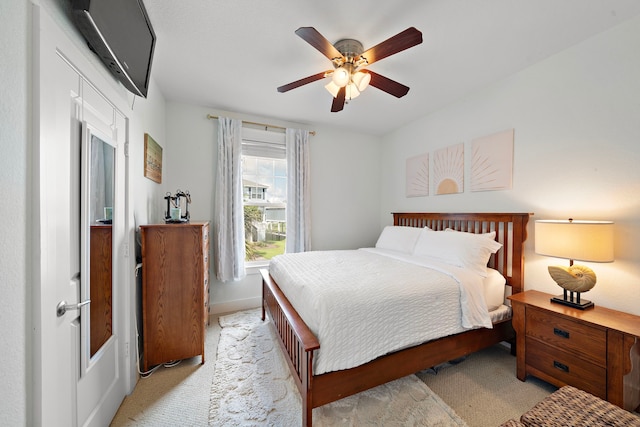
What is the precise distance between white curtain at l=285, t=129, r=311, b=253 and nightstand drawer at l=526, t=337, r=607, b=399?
257 cm

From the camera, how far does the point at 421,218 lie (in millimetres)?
3299

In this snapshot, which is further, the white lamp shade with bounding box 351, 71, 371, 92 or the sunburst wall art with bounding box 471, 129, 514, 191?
the sunburst wall art with bounding box 471, 129, 514, 191

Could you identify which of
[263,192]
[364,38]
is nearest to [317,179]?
[263,192]

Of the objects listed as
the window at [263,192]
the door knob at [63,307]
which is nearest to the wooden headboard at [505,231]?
the window at [263,192]

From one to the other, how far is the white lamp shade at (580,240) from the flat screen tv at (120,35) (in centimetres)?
301

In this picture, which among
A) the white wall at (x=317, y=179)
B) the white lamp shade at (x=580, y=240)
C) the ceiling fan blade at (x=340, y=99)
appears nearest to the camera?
the white lamp shade at (x=580, y=240)

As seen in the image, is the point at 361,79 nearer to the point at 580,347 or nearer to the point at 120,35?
the point at 120,35

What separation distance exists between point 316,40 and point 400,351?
216 cm

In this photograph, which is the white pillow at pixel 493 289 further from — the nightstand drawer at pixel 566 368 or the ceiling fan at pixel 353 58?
the ceiling fan at pixel 353 58

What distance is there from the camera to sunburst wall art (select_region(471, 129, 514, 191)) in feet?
7.81

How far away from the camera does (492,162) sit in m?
2.52

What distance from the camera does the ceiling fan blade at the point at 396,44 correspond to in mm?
1442

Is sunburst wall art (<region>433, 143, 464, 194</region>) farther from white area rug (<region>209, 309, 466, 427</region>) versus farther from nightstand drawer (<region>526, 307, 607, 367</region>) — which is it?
white area rug (<region>209, 309, 466, 427</region>)

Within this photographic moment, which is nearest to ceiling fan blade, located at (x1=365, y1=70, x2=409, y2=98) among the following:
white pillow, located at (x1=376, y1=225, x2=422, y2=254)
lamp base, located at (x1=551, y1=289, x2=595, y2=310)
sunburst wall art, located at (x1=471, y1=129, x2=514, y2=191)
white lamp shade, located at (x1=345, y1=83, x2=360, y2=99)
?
white lamp shade, located at (x1=345, y1=83, x2=360, y2=99)
